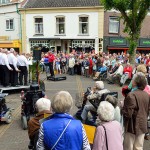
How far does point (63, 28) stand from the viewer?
31.7 meters

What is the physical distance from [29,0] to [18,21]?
2.96m

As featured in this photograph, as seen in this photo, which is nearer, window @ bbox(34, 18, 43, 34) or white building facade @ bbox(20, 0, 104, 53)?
white building facade @ bbox(20, 0, 104, 53)

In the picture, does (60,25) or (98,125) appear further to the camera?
(60,25)

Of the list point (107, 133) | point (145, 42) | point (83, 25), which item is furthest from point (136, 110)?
point (145, 42)

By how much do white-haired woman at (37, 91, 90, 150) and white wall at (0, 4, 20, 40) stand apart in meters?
29.7

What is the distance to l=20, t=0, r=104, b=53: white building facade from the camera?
3080 cm

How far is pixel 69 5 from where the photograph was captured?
31.0 m

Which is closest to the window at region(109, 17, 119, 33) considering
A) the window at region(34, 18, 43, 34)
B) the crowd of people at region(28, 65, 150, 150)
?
the window at region(34, 18, 43, 34)

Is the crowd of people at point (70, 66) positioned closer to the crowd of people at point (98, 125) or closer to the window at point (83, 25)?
the window at point (83, 25)

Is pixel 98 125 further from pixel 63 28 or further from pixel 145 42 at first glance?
pixel 145 42

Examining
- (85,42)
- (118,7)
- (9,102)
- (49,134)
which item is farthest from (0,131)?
(85,42)

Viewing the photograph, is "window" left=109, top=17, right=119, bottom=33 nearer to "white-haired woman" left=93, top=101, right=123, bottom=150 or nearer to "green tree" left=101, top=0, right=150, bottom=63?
"green tree" left=101, top=0, right=150, bottom=63

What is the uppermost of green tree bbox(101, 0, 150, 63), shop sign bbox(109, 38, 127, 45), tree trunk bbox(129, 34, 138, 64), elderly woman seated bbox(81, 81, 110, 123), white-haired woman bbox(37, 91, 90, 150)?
green tree bbox(101, 0, 150, 63)

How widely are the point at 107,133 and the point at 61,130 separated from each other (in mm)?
966
